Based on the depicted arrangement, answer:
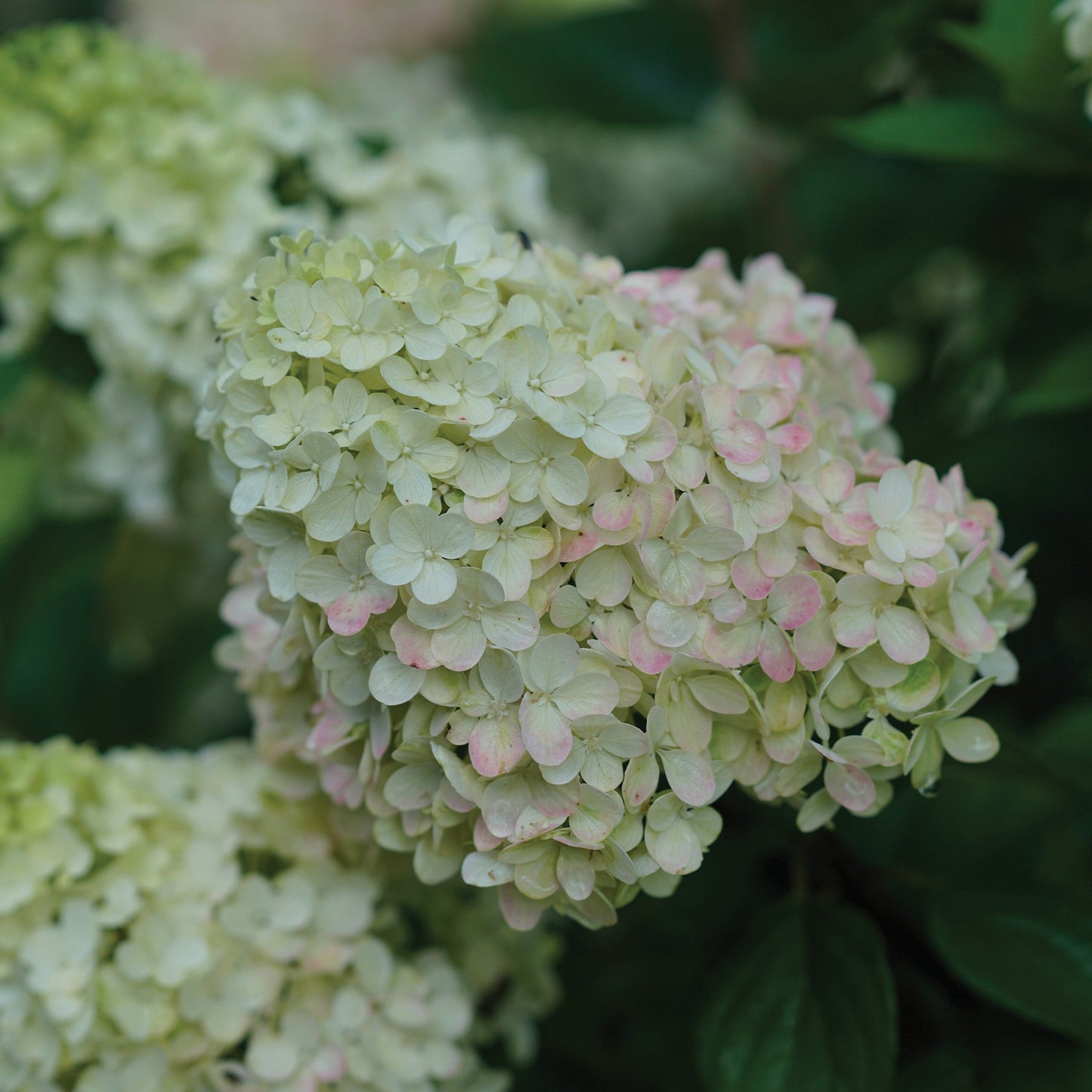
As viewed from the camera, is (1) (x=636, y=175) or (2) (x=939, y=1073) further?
(1) (x=636, y=175)

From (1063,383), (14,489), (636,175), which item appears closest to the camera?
(1063,383)

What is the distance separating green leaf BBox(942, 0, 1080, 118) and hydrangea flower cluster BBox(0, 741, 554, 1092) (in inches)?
23.9

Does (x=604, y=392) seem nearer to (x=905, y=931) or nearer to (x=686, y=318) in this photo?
(x=686, y=318)

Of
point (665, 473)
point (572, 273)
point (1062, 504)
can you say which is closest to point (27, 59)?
point (572, 273)

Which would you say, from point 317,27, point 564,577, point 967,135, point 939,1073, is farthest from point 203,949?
point 317,27

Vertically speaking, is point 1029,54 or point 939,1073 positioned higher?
point 1029,54

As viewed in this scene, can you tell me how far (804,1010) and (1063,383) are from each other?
15.9 inches

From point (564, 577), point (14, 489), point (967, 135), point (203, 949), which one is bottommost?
point (14, 489)

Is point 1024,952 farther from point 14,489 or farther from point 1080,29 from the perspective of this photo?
point 14,489

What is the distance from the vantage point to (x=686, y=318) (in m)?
0.53

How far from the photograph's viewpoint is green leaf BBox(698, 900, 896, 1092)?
539mm

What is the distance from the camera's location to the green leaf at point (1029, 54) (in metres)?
0.69

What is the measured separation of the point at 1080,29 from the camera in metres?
0.61

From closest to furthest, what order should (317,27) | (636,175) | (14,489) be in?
(14,489)
(636,175)
(317,27)
